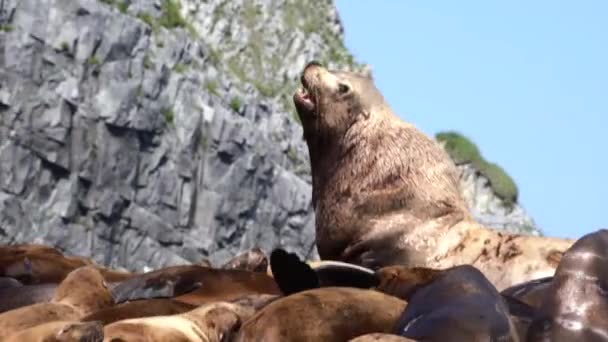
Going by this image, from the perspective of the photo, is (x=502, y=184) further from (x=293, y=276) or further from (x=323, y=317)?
(x=323, y=317)

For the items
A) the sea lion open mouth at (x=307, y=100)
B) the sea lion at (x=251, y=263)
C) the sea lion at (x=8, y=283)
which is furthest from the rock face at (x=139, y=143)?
the sea lion at (x=8, y=283)

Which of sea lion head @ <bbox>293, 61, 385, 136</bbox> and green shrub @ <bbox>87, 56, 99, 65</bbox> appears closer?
sea lion head @ <bbox>293, 61, 385, 136</bbox>

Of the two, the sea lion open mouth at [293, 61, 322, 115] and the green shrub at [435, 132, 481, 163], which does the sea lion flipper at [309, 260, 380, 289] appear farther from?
the green shrub at [435, 132, 481, 163]

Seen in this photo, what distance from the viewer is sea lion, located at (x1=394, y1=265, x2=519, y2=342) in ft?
21.1

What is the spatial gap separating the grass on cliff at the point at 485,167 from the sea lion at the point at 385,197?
51.7 meters

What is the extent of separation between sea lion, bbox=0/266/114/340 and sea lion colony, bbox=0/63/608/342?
0.01 m

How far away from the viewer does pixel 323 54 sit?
103062 mm

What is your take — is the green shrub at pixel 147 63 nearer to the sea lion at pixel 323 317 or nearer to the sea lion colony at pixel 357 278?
the sea lion colony at pixel 357 278

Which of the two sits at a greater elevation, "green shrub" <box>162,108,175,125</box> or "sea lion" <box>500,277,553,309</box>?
"sea lion" <box>500,277,553,309</box>

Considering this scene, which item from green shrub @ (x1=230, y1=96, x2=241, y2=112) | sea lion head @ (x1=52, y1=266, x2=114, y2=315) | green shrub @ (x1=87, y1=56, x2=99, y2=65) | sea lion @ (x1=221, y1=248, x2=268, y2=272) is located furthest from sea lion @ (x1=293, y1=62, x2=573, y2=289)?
green shrub @ (x1=230, y1=96, x2=241, y2=112)

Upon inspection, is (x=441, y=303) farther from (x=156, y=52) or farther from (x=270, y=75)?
(x=270, y=75)

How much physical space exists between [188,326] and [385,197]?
16.1ft

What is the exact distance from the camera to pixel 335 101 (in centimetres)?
1300

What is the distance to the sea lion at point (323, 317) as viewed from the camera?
678cm
